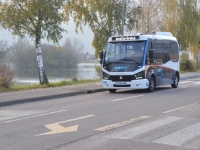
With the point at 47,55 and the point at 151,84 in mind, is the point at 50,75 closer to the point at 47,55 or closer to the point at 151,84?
the point at 47,55

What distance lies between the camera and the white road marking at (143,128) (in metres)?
9.20

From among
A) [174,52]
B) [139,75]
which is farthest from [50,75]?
[139,75]

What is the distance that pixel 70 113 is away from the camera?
13.2 meters

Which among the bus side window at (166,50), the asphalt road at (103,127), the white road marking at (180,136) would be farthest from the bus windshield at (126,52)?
the white road marking at (180,136)

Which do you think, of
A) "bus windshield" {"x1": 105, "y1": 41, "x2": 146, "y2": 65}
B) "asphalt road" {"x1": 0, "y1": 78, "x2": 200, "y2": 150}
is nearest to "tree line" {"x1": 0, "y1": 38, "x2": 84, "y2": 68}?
"bus windshield" {"x1": 105, "y1": 41, "x2": 146, "y2": 65}

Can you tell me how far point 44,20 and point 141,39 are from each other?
6571mm

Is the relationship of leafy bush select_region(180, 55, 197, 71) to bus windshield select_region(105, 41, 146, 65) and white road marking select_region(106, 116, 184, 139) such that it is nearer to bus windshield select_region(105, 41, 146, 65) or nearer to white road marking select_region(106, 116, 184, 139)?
bus windshield select_region(105, 41, 146, 65)

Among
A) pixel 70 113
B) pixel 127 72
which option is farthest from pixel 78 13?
pixel 70 113

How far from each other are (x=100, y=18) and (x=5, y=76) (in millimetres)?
13183

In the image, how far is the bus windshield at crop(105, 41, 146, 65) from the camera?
2016 centimetres

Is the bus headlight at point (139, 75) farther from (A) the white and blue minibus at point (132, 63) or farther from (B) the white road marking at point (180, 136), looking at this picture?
(B) the white road marking at point (180, 136)

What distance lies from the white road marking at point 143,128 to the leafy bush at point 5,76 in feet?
41.9

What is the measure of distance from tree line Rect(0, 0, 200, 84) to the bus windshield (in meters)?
4.55

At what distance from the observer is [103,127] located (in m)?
10.3
